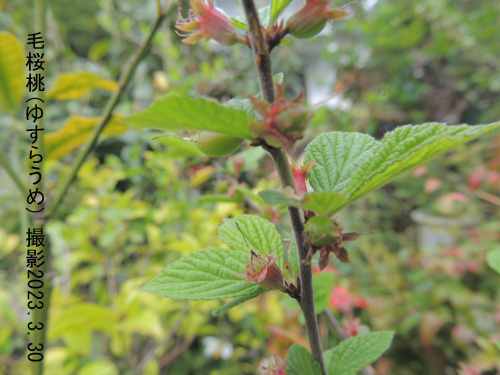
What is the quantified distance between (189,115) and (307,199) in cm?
6

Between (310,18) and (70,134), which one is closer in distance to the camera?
(310,18)

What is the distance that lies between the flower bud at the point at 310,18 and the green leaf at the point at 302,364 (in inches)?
6.5

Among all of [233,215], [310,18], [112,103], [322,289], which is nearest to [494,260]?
[322,289]

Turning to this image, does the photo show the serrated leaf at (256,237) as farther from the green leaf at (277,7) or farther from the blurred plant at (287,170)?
the green leaf at (277,7)

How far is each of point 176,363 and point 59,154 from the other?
97 cm

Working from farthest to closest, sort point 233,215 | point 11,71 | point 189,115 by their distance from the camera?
point 233,215
point 11,71
point 189,115

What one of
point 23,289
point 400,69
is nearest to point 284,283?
point 23,289

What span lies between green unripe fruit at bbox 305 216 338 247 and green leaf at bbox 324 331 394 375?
0.08 metres

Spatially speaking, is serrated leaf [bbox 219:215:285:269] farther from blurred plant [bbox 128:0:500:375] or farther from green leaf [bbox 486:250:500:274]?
green leaf [bbox 486:250:500:274]

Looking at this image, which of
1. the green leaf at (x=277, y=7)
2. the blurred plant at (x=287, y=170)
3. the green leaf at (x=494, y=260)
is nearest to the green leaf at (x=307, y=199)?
the blurred plant at (x=287, y=170)

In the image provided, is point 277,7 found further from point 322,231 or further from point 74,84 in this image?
point 74,84

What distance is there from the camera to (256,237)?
0.19m

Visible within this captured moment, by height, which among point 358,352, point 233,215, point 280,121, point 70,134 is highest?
point 70,134

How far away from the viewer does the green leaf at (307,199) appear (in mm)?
124
